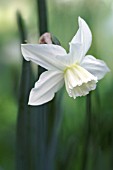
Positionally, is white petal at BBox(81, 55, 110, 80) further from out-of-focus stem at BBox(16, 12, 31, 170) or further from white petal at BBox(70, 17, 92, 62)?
out-of-focus stem at BBox(16, 12, 31, 170)

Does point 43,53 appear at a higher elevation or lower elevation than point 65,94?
higher

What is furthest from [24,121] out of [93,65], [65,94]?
[93,65]

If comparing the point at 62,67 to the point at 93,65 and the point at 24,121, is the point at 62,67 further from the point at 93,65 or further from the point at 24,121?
the point at 24,121

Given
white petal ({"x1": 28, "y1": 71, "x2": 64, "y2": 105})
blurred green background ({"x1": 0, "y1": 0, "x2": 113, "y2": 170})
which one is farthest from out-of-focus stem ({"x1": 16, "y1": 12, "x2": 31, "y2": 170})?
white petal ({"x1": 28, "y1": 71, "x2": 64, "y2": 105})

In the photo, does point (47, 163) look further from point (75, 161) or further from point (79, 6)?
point (79, 6)

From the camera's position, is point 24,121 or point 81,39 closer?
point 81,39

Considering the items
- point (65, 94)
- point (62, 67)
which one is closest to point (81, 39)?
point (62, 67)

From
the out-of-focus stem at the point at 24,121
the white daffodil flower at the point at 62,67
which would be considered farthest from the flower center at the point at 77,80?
the out-of-focus stem at the point at 24,121
